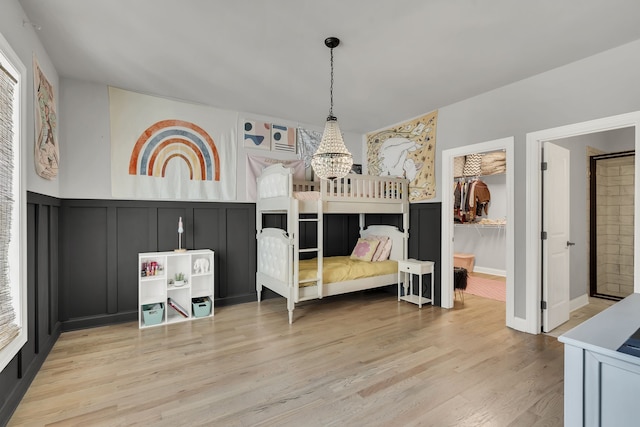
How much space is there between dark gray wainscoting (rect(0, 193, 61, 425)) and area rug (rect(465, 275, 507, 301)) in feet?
16.0

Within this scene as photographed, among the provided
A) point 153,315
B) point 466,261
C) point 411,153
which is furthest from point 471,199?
point 153,315

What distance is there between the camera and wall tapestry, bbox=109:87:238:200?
329 cm

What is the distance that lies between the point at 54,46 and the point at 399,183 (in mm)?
3745

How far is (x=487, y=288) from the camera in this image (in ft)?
15.7

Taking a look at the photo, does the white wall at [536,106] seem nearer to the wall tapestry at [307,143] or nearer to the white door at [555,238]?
the white door at [555,238]

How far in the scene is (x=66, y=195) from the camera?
3061 millimetres

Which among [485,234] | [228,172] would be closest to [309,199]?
[228,172]

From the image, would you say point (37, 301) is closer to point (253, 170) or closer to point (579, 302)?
point (253, 170)

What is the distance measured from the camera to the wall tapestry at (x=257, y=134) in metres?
4.01

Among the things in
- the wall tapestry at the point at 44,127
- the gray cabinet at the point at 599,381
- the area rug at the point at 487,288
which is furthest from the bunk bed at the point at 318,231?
the gray cabinet at the point at 599,381

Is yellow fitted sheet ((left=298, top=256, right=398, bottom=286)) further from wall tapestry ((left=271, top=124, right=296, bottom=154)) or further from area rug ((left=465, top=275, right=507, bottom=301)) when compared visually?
wall tapestry ((left=271, top=124, right=296, bottom=154))

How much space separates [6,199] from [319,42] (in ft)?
7.46

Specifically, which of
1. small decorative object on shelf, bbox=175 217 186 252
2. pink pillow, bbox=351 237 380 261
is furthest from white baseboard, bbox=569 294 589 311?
small decorative object on shelf, bbox=175 217 186 252

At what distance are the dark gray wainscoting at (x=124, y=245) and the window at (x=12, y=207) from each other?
1.30 meters
